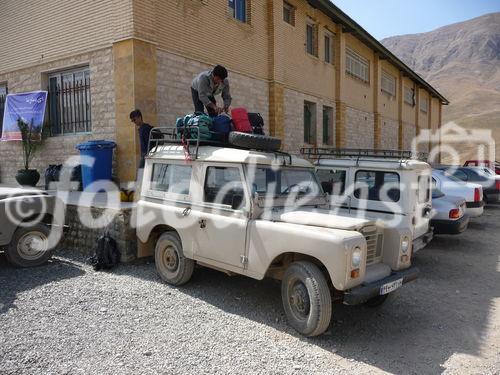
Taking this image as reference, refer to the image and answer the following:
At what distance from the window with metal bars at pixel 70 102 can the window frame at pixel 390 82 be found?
16402mm

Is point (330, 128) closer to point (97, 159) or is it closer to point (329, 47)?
point (329, 47)

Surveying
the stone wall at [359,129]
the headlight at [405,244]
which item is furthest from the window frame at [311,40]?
the headlight at [405,244]

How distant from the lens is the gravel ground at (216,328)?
140 inches

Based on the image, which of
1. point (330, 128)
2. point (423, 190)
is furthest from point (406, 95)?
point (423, 190)

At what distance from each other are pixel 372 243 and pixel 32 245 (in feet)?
15.7

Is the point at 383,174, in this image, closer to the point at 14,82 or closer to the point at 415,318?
the point at 415,318

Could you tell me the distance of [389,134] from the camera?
23.1 m

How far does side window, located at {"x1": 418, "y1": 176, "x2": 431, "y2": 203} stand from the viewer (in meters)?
6.47

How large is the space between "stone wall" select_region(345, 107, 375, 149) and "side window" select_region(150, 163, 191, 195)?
13.1m

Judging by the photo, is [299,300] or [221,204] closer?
[299,300]

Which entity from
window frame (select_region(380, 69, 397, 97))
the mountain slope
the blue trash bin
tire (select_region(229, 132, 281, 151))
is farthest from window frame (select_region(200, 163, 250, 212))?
the mountain slope

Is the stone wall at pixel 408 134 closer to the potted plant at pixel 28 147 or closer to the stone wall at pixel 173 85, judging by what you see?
the stone wall at pixel 173 85

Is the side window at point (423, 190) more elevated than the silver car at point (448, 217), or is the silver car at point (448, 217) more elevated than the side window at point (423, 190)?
the side window at point (423, 190)

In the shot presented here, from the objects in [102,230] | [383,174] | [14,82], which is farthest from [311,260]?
[14,82]
